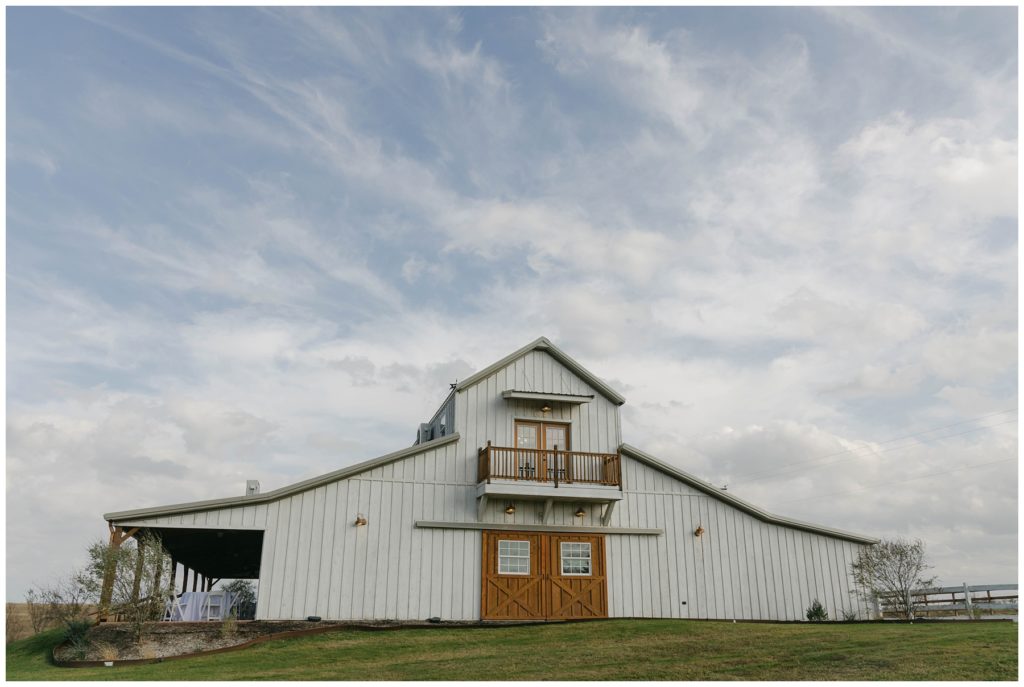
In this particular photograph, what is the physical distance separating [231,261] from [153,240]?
7.45ft

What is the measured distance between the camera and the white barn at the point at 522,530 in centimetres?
1939

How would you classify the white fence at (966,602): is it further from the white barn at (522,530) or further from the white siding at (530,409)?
the white siding at (530,409)

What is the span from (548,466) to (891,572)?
10021mm

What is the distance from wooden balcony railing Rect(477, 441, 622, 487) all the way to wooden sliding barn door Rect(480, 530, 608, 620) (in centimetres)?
149

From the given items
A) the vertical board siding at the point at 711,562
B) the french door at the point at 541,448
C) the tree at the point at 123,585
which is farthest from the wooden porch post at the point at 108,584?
the vertical board siding at the point at 711,562

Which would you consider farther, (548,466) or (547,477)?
(548,466)

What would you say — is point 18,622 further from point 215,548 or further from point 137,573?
point 137,573

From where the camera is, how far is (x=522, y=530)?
68.6ft

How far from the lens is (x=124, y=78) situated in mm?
21234

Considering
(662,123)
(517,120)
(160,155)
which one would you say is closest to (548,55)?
(517,120)

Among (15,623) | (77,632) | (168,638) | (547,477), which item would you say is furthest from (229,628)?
(15,623)

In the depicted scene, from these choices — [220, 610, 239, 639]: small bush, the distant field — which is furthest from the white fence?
the distant field

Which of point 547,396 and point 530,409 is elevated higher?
point 547,396

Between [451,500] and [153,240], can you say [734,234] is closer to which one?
[451,500]
